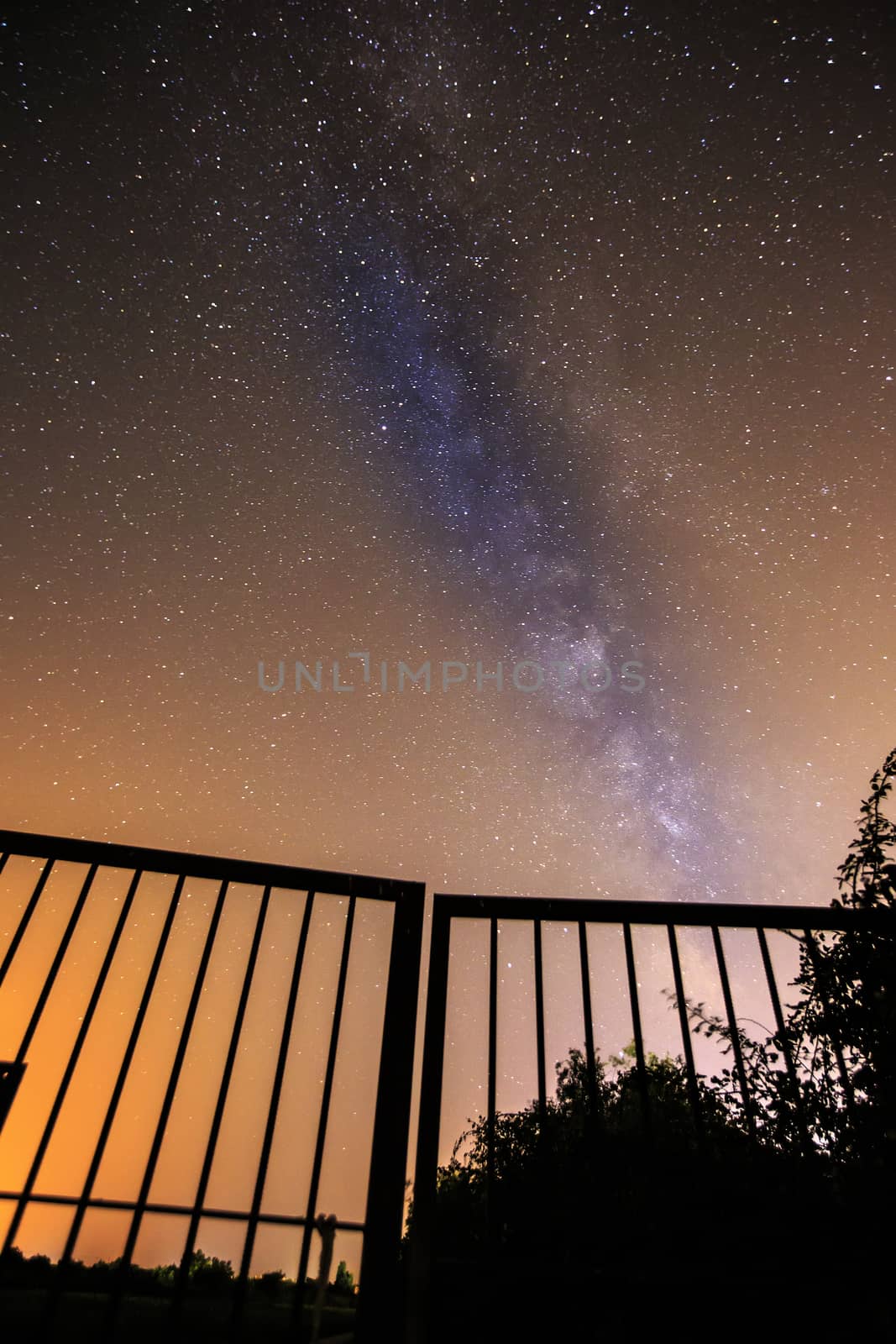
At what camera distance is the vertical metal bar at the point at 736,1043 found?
7.29 ft

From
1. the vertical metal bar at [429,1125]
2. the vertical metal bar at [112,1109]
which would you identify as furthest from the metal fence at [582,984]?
the vertical metal bar at [112,1109]

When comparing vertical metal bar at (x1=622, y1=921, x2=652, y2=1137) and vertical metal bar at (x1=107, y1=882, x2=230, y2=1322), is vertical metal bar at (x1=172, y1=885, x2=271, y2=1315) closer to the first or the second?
vertical metal bar at (x1=107, y1=882, x2=230, y2=1322)

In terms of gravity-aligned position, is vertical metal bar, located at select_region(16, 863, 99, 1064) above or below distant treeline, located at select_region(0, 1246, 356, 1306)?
above

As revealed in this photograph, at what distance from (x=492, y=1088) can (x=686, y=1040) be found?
2.44ft

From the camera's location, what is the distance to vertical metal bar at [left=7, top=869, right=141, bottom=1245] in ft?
7.07

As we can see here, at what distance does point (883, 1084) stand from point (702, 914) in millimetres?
742

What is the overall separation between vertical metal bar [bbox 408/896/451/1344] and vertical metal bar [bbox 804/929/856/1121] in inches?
55.6

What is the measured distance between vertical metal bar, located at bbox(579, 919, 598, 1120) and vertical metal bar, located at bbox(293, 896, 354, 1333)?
90cm

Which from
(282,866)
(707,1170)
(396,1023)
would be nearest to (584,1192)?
(707,1170)

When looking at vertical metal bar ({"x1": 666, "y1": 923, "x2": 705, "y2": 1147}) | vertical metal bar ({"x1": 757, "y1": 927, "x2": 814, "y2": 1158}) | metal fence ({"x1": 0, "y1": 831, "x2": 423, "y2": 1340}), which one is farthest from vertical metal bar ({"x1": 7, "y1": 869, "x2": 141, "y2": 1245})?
vertical metal bar ({"x1": 757, "y1": 927, "x2": 814, "y2": 1158})

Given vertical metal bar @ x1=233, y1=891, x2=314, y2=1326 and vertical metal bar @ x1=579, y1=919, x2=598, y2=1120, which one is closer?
vertical metal bar @ x1=233, y1=891, x2=314, y2=1326

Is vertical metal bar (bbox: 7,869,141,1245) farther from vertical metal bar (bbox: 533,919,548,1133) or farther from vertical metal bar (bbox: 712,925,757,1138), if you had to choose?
vertical metal bar (bbox: 712,925,757,1138)

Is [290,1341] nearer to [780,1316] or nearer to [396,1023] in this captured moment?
[396,1023]

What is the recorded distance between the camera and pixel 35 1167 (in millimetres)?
2174
